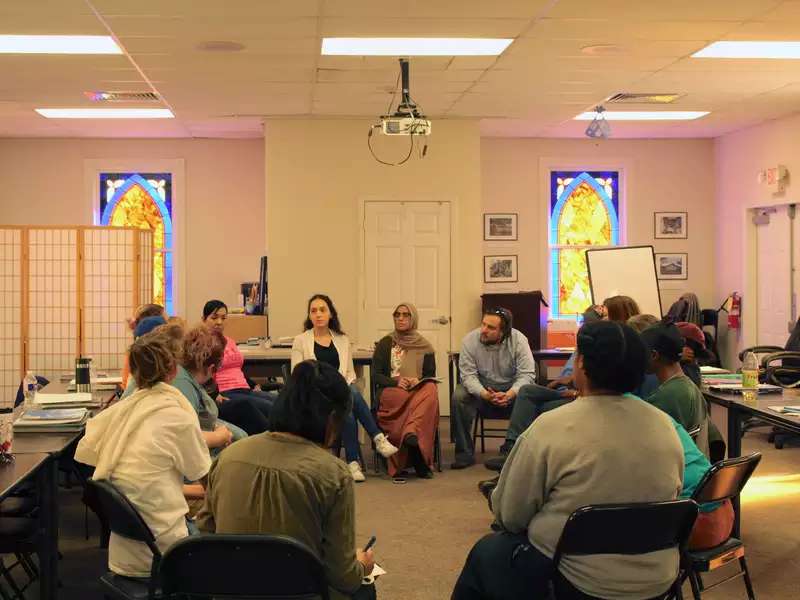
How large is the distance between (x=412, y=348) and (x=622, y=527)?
4765 millimetres

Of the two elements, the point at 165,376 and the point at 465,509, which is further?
the point at 465,509

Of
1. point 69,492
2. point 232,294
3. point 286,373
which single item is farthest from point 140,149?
point 69,492

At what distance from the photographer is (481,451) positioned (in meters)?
8.13

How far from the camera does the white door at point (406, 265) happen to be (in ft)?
33.1

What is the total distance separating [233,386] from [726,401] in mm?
3324

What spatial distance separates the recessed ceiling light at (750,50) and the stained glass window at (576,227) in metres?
4.79

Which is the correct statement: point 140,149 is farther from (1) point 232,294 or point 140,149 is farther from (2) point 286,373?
(2) point 286,373

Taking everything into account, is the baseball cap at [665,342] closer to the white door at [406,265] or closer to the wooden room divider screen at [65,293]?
the wooden room divider screen at [65,293]

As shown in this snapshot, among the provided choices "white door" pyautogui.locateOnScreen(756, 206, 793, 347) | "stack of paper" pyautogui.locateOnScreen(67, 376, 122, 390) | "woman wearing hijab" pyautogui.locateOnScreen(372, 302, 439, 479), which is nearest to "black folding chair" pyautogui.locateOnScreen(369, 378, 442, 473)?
"woman wearing hijab" pyautogui.locateOnScreen(372, 302, 439, 479)

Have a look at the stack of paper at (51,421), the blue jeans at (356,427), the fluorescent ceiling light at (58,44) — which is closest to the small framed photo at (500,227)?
the blue jeans at (356,427)

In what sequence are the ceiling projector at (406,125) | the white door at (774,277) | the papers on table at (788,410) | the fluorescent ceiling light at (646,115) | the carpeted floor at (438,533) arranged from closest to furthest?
the carpeted floor at (438,533)
the papers on table at (788,410)
the ceiling projector at (406,125)
the fluorescent ceiling light at (646,115)
the white door at (774,277)

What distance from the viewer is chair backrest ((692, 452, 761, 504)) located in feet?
11.4

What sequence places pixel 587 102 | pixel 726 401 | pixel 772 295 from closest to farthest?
pixel 726 401 < pixel 587 102 < pixel 772 295

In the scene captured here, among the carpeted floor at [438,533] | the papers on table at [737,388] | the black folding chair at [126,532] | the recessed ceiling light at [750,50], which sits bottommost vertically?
the carpeted floor at [438,533]
